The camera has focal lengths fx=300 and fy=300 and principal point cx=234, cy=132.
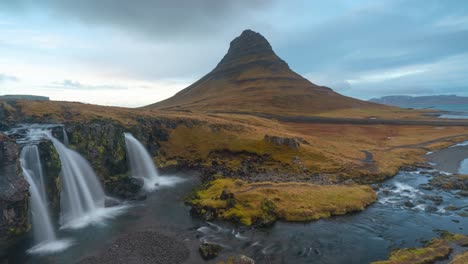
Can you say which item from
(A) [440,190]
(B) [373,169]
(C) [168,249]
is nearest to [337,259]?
(C) [168,249]

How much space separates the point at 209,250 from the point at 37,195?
1032 inches

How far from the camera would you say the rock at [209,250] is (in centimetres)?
3478

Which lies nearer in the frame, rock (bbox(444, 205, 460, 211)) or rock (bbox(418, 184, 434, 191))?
rock (bbox(444, 205, 460, 211))

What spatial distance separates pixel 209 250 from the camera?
35.6 metres

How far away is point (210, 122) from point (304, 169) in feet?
142

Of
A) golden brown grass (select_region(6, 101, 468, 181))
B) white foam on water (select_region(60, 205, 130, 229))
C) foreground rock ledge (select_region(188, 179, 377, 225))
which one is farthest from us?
golden brown grass (select_region(6, 101, 468, 181))

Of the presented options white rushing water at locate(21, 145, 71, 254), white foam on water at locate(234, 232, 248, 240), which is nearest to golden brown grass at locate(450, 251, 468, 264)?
white foam on water at locate(234, 232, 248, 240)

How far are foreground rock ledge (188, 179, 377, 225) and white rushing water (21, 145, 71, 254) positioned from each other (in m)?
19.9

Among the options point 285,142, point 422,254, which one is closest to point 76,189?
point 422,254

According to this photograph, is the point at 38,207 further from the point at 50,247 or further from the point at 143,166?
the point at 143,166

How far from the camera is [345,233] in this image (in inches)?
1630

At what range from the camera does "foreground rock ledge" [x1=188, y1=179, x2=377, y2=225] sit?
152ft

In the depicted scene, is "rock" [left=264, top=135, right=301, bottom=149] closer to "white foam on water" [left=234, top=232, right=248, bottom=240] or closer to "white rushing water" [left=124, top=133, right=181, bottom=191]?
"white rushing water" [left=124, top=133, right=181, bottom=191]

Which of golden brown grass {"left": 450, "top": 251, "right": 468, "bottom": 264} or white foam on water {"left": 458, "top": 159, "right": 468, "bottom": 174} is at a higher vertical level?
golden brown grass {"left": 450, "top": 251, "right": 468, "bottom": 264}
